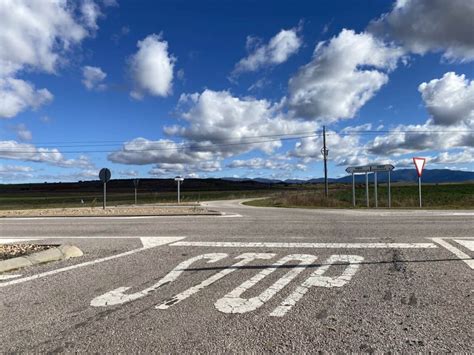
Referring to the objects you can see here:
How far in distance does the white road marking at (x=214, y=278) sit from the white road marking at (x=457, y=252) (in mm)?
3346

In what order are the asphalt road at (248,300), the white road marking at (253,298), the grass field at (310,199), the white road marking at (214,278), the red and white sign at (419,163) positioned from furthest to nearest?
the grass field at (310,199), the red and white sign at (419,163), the white road marking at (214,278), the white road marking at (253,298), the asphalt road at (248,300)

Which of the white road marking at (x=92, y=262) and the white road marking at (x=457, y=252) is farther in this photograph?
the white road marking at (x=457, y=252)

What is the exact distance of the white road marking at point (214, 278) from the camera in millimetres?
4699

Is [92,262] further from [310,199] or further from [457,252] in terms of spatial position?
[310,199]

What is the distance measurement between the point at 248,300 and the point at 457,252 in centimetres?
499

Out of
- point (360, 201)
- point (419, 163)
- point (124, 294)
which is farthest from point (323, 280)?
point (360, 201)

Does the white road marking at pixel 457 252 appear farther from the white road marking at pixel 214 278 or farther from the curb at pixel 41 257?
the curb at pixel 41 257

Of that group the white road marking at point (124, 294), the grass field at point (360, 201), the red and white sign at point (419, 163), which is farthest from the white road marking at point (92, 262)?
the grass field at point (360, 201)

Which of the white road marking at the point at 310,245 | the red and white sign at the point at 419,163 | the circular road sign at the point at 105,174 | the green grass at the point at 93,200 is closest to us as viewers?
the white road marking at the point at 310,245

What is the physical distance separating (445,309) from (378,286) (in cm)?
103

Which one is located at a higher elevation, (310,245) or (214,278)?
(310,245)

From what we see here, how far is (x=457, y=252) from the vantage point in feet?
24.8

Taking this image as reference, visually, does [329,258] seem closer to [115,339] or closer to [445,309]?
[445,309]

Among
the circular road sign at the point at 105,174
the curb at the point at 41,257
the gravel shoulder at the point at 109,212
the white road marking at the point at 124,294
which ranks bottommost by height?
the white road marking at the point at 124,294
